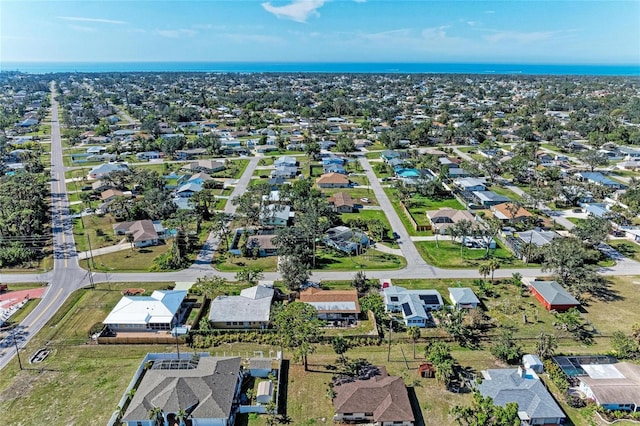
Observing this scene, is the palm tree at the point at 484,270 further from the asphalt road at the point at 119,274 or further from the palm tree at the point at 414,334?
the palm tree at the point at 414,334

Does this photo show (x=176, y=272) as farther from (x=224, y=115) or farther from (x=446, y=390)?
(x=224, y=115)

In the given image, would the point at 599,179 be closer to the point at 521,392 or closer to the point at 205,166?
the point at 521,392

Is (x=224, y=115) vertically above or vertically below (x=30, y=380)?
above

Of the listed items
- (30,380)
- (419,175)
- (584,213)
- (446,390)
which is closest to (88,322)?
(30,380)

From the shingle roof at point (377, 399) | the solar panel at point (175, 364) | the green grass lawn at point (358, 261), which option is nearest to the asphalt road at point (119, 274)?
the green grass lawn at point (358, 261)

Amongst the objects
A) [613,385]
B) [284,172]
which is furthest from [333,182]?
[613,385]

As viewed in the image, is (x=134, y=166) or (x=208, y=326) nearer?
(x=208, y=326)
